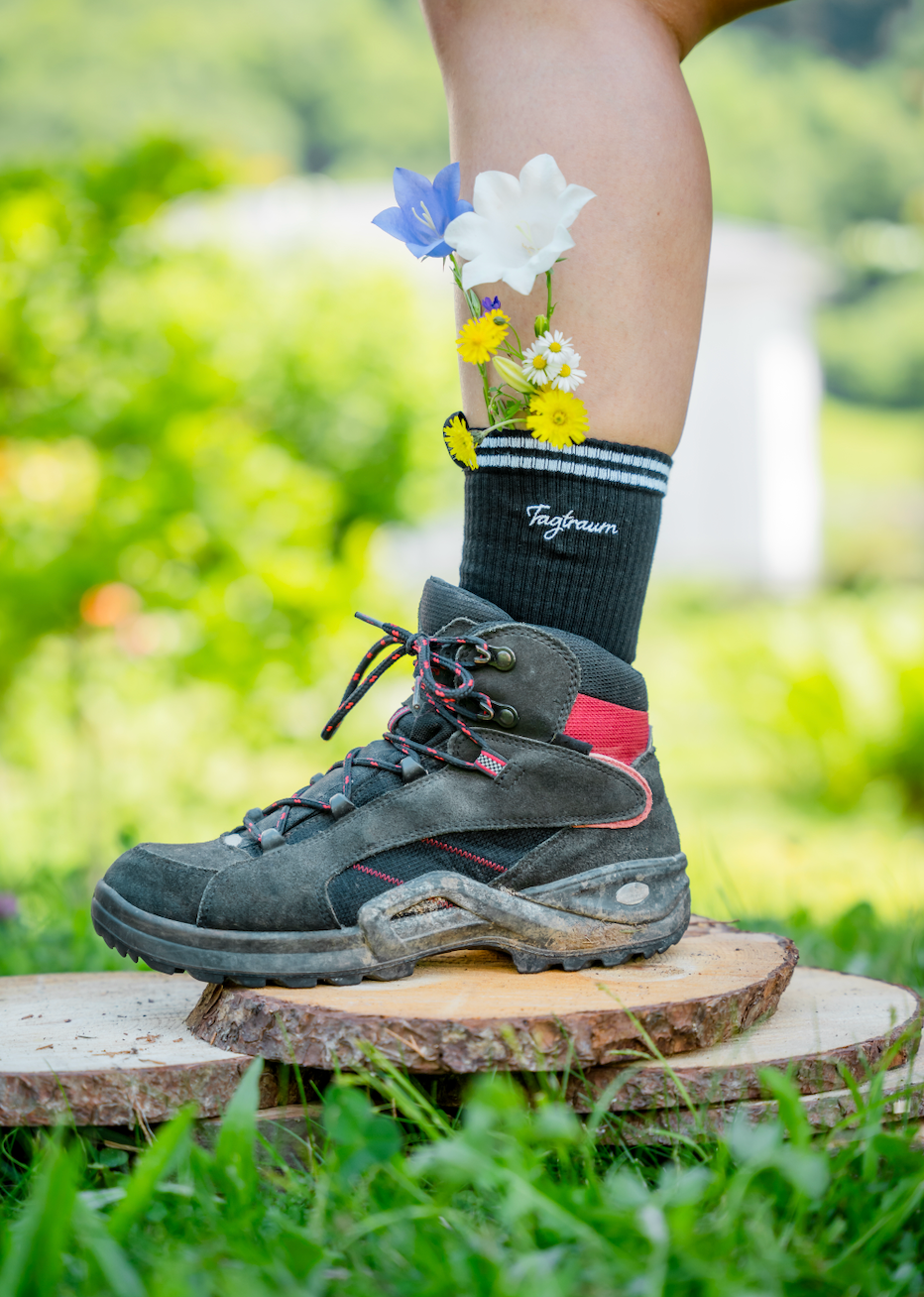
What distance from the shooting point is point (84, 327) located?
13.0 ft

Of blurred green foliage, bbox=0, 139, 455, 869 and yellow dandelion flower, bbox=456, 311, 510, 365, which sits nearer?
yellow dandelion flower, bbox=456, 311, 510, 365

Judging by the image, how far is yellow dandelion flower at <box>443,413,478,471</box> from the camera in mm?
1214

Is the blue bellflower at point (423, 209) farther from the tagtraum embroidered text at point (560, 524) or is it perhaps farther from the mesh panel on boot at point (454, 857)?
the mesh panel on boot at point (454, 857)

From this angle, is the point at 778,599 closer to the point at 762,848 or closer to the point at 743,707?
the point at 743,707

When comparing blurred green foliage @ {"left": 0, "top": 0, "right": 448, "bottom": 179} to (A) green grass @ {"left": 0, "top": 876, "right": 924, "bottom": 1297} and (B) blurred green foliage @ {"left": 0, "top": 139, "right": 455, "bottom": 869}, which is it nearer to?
(B) blurred green foliage @ {"left": 0, "top": 139, "right": 455, "bottom": 869}

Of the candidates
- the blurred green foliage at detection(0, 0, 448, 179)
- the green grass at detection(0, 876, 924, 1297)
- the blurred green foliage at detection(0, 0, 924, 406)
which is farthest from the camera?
the blurred green foliage at detection(0, 0, 924, 406)

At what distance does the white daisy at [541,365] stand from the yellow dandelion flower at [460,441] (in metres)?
0.10

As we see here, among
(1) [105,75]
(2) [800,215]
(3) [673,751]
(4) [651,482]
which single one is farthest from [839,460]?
(4) [651,482]

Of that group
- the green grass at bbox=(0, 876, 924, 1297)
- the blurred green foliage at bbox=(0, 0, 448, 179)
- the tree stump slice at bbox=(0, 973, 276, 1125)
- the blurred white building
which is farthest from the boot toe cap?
the blurred green foliage at bbox=(0, 0, 448, 179)

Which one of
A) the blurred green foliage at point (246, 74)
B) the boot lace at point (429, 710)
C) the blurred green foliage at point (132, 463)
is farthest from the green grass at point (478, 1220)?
the blurred green foliage at point (246, 74)

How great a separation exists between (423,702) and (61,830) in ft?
11.1

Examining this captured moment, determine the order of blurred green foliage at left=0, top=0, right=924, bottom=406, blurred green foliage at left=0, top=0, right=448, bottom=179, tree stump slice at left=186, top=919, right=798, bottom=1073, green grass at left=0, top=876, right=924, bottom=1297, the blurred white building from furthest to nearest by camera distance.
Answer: blurred green foliage at left=0, top=0, right=924, bottom=406, blurred green foliage at left=0, top=0, right=448, bottom=179, the blurred white building, tree stump slice at left=186, top=919, right=798, bottom=1073, green grass at left=0, top=876, right=924, bottom=1297

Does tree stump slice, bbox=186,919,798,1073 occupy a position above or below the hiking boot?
below

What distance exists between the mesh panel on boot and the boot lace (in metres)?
0.07
